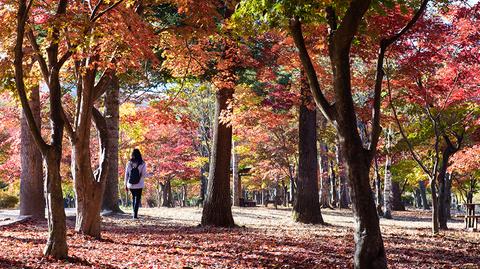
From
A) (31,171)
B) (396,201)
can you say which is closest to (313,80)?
(31,171)

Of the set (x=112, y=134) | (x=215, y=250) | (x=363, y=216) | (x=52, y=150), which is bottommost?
(x=215, y=250)

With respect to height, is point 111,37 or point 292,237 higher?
point 111,37

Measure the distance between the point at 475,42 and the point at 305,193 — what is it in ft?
18.1

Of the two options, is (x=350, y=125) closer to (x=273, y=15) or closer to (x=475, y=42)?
(x=273, y=15)

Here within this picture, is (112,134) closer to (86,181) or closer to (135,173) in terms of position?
(135,173)

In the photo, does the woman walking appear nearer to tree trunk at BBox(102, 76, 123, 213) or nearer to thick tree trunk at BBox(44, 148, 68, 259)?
tree trunk at BBox(102, 76, 123, 213)

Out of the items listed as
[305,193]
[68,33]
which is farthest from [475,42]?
[68,33]

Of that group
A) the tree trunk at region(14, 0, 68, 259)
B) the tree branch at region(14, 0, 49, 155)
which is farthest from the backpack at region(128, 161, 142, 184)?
the tree branch at region(14, 0, 49, 155)

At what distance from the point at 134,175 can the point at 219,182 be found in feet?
7.13

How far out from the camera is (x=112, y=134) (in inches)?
544

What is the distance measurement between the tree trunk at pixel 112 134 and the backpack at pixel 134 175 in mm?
2922

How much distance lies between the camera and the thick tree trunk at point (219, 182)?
→ 408 inches

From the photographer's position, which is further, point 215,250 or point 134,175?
point 134,175

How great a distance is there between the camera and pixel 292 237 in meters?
8.77
